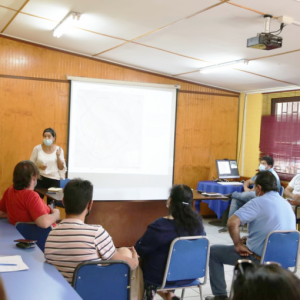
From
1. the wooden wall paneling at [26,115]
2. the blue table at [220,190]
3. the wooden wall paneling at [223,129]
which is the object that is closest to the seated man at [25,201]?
the wooden wall paneling at [26,115]

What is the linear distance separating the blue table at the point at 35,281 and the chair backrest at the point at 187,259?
885mm

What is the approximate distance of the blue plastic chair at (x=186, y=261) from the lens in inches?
106

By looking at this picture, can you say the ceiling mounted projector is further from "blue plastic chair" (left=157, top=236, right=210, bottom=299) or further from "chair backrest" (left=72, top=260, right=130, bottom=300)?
"chair backrest" (left=72, top=260, right=130, bottom=300)

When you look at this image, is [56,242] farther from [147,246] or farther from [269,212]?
[269,212]

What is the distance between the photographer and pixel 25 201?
2.91 meters

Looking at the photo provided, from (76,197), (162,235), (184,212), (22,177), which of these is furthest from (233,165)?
(76,197)

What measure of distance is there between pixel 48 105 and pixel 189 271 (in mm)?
4429

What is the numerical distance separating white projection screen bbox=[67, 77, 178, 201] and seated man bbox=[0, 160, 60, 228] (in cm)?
338

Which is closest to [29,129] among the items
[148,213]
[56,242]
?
[148,213]

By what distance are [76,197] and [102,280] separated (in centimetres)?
48

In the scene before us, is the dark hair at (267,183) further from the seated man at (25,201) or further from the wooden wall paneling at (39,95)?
the wooden wall paneling at (39,95)

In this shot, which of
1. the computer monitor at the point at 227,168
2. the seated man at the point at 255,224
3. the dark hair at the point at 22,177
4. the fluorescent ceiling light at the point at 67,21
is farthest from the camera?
the computer monitor at the point at 227,168

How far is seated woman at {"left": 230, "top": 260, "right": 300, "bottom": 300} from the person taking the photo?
765 millimetres

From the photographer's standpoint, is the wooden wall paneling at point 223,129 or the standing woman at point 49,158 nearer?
the standing woman at point 49,158
